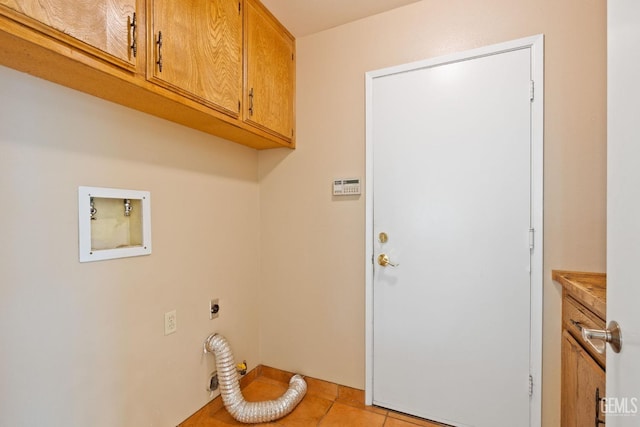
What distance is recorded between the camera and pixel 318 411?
5.65 feet

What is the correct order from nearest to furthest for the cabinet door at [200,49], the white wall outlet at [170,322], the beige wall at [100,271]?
the beige wall at [100,271] < the cabinet door at [200,49] < the white wall outlet at [170,322]

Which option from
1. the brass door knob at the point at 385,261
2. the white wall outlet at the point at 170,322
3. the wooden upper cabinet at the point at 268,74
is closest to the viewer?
the white wall outlet at the point at 170,322

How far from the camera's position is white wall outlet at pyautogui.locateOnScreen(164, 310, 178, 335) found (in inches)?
57.4

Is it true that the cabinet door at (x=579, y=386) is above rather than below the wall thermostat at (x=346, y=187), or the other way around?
below

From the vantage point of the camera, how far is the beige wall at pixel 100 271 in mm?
984

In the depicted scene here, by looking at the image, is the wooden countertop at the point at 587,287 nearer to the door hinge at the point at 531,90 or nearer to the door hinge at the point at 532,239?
the door hinge at the point at 532,239

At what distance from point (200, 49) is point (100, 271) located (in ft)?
3.56

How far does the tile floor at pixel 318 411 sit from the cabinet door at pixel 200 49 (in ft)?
5.71

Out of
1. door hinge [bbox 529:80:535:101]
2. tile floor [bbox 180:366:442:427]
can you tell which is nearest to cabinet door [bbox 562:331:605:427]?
tile floor [bbox 180:366:442:427]

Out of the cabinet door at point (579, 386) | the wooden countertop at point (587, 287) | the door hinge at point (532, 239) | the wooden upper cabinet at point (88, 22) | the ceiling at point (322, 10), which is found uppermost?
the ceiling at point (322, 10)

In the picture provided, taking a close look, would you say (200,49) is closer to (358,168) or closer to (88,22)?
(88,22)

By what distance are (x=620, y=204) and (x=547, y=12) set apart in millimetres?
1321

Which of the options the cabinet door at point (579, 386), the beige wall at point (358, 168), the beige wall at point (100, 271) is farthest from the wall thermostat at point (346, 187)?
the cabinet door at point (579, 386)

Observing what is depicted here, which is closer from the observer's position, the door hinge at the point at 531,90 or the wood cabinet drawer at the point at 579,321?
the wood cabinet drawer at the point at 579,321
